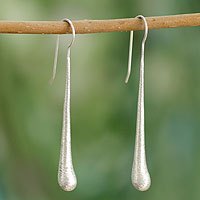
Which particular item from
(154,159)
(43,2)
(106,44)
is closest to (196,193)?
(154,159)

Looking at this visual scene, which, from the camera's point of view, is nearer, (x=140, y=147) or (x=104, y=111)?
(x=140, y=147)

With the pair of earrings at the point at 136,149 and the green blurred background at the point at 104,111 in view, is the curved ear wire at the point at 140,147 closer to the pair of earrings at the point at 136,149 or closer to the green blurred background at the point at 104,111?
the pair of earrings at the point at 136,149

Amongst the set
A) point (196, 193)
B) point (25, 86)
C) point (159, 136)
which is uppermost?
point (25, 86)

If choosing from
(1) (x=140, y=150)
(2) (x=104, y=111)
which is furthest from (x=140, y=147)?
(2) (x=104, y=111)

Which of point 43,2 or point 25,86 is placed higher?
point 43,2

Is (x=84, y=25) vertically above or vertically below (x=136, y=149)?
above

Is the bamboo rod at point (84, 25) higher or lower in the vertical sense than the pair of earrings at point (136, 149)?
higher

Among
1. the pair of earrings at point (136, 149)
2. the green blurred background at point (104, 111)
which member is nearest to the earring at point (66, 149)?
the pair of earrings at point (136, 149)

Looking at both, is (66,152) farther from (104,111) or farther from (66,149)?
(104,111)

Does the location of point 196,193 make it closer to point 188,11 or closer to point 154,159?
point 154,159
